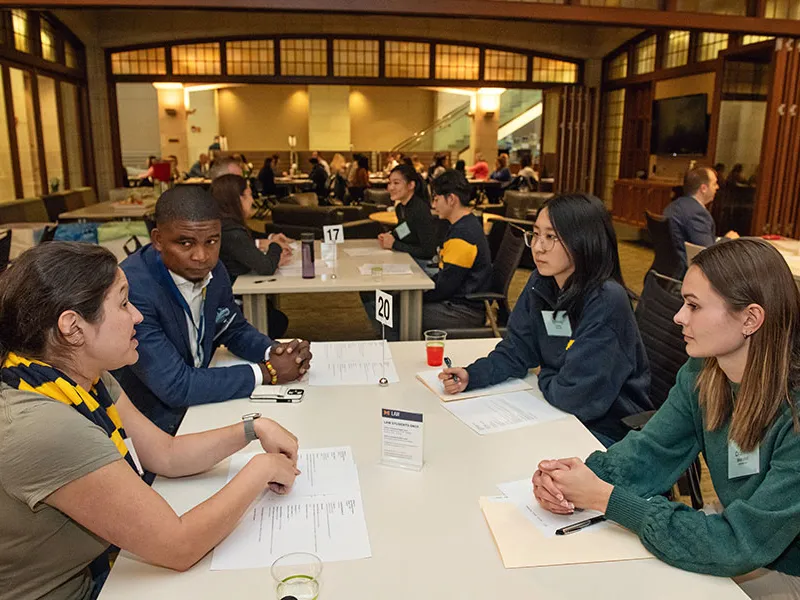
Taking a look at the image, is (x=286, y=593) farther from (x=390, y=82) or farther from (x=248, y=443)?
(x=390, y=82)

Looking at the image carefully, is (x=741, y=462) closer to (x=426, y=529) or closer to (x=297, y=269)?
(x=426, y=529)

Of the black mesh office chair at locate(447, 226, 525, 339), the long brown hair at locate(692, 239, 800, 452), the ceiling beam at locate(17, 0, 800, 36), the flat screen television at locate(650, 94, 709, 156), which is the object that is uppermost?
the ceiling beam at locate(17, 0, 800, 36)

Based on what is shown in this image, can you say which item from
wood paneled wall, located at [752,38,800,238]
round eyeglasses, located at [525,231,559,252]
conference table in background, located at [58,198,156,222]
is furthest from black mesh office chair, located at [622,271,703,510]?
conference table in background, located at [58,198,156,222]

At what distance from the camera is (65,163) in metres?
10.5

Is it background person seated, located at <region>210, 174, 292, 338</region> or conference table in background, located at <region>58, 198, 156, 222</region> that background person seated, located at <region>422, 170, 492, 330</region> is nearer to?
background person seated, located at <region>210, 174, 292, 338</region>

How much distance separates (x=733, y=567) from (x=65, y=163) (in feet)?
37.4

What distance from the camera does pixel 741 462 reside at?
4.57 feet

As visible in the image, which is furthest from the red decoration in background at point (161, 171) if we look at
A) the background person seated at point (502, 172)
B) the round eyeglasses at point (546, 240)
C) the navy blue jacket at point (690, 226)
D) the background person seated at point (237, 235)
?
the round eyeglasses at point (546, 240)

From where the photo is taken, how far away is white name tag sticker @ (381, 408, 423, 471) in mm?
1531

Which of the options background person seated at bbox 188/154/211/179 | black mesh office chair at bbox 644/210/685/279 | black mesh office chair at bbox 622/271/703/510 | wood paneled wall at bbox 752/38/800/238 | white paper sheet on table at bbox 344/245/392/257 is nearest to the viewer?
black mesh office chair at bbox 622/271/703/510

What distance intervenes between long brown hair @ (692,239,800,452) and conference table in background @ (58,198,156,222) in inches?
282

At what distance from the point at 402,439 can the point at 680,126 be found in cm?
1079

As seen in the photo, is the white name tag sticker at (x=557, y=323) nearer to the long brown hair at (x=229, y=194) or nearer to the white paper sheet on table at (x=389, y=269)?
the white paper sheet on table at (x=389, y=269)

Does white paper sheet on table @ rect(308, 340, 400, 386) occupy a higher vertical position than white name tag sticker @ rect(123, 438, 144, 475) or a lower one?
lower
